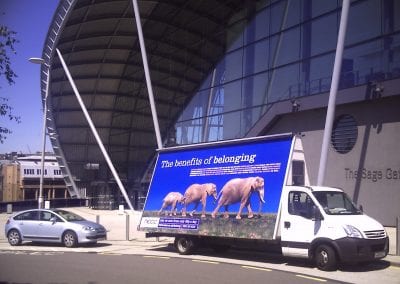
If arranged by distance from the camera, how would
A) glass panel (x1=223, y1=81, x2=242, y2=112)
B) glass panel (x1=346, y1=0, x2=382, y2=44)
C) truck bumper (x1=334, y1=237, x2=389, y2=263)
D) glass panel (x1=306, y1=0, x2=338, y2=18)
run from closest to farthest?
truck bumper (x1=334, y1=237, x2=389, y2=263) < glass panel (x1=346, y1=0, x2=382, y2=44) < glass panel (x1=306, y1=0, x2=338, y2=18) < glass panel (x1=223, y1=81, x2=242, y2=112)

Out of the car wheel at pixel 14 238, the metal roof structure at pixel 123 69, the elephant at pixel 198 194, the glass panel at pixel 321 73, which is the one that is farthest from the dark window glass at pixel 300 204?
the metal roof structure at pixel 123 69

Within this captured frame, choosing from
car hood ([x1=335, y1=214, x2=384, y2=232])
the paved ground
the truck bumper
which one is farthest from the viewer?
car hood ([x1=335, y1=214, x2=384, y2=232])

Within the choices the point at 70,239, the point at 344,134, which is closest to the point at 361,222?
the point at 70,239

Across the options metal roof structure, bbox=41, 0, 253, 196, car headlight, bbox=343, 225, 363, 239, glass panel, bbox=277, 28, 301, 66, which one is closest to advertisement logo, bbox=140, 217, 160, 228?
car headlight, bbox=343, 225, 363, 239

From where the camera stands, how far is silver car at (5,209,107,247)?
62.6ft

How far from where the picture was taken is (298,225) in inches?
519

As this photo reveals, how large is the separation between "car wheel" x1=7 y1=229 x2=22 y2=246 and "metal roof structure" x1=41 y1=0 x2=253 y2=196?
20268mm

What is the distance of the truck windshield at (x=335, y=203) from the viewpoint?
13.1 metres

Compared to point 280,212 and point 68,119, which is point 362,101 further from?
point 68,119

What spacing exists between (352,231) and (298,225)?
1.48 metres

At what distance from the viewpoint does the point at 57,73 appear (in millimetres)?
51688

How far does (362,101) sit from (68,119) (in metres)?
40.5

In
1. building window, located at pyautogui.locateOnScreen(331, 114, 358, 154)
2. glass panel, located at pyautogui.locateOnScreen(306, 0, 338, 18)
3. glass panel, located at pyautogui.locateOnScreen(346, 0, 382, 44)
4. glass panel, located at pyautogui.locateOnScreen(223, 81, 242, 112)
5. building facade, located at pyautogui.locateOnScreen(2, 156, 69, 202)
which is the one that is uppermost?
glass panel, located at pyautogui.locateOnScreen(306, 0, 338, 18)

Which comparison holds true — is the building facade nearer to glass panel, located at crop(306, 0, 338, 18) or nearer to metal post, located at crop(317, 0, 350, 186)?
glass panel, located at crop(306, 0, 338, 18)
